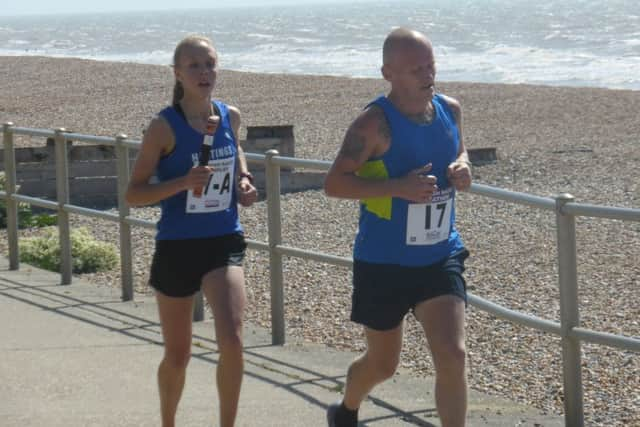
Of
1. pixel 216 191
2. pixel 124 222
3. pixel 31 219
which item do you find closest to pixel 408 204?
pixel 216 191

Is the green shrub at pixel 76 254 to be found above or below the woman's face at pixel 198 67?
below

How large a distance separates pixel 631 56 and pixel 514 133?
112ft

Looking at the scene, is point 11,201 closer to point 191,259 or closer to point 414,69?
point 191,259

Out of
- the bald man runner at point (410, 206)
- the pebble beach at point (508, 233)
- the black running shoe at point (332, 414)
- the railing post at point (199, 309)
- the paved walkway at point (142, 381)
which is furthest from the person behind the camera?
the railing post at point (199, 309)

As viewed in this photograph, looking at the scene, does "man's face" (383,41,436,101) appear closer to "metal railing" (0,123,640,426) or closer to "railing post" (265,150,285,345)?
"metal railing" (0,123,640,426)

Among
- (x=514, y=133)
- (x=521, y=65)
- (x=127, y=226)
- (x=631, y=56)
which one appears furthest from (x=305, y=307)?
(x=631, y=56)

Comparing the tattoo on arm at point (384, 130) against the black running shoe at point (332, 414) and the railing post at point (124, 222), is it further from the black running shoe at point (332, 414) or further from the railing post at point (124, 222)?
the railing post at point (124, 222)

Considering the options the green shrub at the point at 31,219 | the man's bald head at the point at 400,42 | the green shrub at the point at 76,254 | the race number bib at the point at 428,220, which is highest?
the man's bald head at the point at 400,42

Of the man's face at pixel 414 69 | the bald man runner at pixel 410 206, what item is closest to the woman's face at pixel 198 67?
the bald man runner at pixel 410 206

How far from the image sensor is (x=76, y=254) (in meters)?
10.9

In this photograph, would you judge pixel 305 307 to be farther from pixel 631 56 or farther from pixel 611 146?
pixel 631 56

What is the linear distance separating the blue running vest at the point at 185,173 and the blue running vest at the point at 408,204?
2.07 feet

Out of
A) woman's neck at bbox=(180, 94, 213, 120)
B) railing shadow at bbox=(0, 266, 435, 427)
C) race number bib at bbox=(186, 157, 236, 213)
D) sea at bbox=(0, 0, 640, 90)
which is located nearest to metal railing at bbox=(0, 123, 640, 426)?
railing shadow at bbox=(0, 266, 435, 427)

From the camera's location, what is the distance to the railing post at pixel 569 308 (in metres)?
5.33
